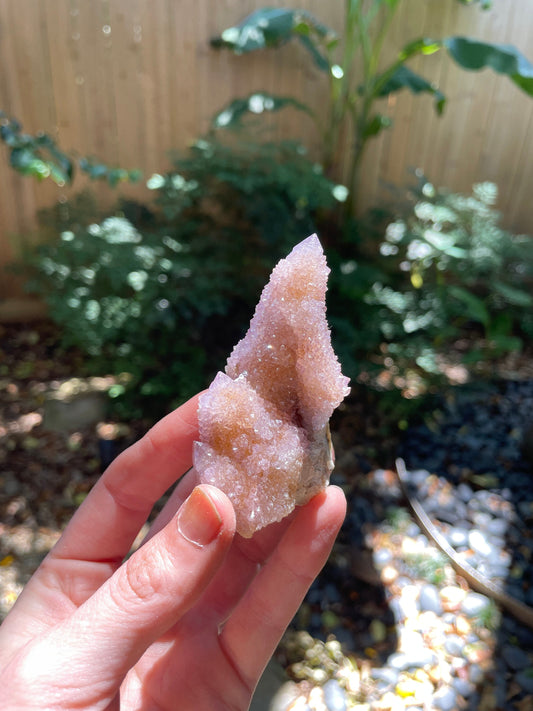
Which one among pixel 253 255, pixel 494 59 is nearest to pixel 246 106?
pixel 253 255

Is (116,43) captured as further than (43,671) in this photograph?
Yes

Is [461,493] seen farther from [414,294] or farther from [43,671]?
[43,671]

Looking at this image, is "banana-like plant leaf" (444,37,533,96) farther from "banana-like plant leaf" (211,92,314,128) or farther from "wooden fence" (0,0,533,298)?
"banana-like plant leaf" (211,92,314,128)

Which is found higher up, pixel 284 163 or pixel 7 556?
pixel 284 163

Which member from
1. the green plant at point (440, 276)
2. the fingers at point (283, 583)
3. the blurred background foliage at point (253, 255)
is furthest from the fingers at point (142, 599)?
the green plant at point (440, 276)

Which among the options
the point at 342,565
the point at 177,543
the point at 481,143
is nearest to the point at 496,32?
the point at 481,143
